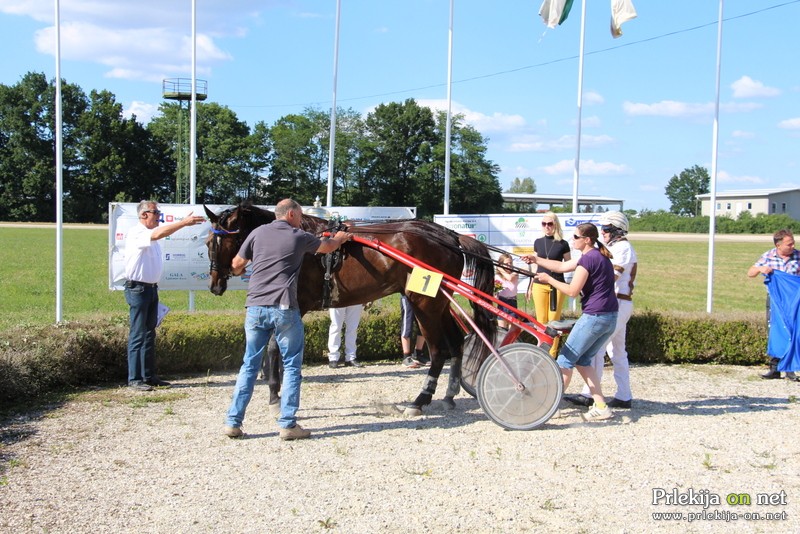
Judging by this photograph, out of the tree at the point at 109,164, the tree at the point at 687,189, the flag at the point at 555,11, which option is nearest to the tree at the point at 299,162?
the tree at the point at 109,164

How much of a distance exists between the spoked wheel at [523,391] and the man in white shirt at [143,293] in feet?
12.0

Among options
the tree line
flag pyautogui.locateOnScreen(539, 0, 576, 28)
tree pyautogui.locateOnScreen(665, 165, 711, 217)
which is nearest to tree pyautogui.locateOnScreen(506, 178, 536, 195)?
tree pyautogui.locateOnScreen(665, 165, 711, 217)

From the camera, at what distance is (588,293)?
6012mm

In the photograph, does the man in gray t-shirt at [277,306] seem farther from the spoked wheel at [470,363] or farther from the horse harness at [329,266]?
the spoked wheel at [470,363]

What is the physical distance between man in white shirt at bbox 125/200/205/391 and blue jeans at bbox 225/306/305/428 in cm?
212

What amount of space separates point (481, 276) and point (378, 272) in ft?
3.80

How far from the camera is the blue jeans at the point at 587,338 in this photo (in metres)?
5.94

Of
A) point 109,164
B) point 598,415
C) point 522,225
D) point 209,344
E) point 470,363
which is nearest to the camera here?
point 598,415

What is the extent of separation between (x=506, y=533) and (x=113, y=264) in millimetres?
7277

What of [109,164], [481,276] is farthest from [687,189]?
[481,276]

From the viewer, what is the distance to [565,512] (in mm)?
4199

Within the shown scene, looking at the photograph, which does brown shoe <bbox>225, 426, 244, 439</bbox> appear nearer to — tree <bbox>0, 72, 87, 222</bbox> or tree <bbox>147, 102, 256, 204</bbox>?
tree <bbox>147, 102, 256, 204</bbox>

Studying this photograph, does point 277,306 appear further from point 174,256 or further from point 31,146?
point 31,146

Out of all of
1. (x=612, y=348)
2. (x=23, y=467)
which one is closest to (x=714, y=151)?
(x=612, y=348)
